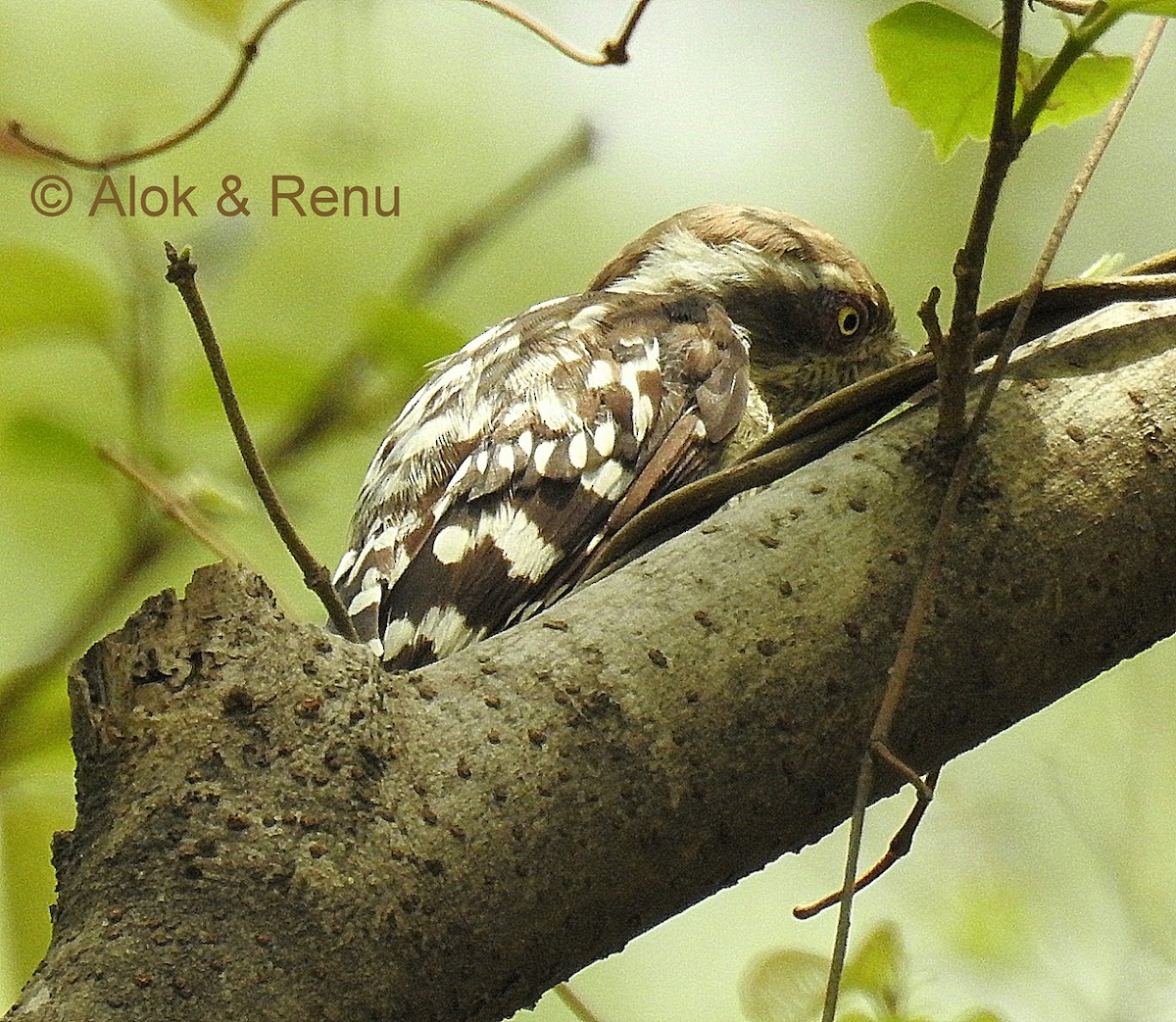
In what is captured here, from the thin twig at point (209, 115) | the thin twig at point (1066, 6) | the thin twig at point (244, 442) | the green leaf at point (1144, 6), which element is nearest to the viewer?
the green leaf at point (1144, 6)

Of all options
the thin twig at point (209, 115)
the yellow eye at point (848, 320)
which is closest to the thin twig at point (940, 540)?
the thin twig at point (209, 115)

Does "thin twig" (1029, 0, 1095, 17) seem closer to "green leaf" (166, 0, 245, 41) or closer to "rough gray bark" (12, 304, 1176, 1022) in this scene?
"rough gray bark" (12, 304, 1176, 1022)

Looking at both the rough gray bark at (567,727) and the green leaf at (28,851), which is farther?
the green leaf at (28,851)

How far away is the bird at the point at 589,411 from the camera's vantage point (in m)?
2.09

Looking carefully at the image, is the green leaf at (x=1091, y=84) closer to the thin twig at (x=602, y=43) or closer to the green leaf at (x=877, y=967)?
the thin twig at (x=602, y=43)

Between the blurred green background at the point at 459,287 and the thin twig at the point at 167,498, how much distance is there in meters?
0.07

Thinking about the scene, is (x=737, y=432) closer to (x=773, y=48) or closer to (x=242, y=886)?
(x=242, y=886)

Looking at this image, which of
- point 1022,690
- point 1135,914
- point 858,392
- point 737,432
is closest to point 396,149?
point 737,432

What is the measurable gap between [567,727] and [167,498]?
83cm

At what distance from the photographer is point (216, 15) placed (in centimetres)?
200

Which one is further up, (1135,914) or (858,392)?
(858,392)

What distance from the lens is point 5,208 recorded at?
3.20 meters

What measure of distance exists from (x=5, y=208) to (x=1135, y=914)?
3639 millimetres

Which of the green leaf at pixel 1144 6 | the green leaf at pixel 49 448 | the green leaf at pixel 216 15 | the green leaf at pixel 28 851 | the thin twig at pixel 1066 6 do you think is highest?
the green leaf at pixel 1144 6
